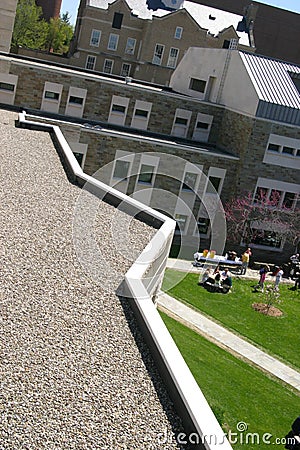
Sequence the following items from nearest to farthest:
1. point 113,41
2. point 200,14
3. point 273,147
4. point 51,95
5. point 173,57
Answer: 1. point 51,95
2. point 273,147
3. point 173,57
4. point 113,41
5. point 200,14

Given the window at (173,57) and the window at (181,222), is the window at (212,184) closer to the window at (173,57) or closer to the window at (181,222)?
the window at (181,222)

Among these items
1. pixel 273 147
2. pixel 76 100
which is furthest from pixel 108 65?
pixel 273 147

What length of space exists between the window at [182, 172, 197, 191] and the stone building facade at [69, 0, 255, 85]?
2673cm

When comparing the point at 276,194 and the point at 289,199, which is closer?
the point at 276,194

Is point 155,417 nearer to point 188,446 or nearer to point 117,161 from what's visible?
point 188,446

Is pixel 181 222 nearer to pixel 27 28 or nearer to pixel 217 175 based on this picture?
pixel 217 175

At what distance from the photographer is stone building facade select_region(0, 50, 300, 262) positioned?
31.2 meters

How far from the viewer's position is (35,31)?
67.2m

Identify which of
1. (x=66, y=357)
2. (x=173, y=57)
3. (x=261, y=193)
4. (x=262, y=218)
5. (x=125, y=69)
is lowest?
(x=262, y=218)

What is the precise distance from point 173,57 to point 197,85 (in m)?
18.9

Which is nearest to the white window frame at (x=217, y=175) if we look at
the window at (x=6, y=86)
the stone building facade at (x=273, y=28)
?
the window at (x=6, y=86)

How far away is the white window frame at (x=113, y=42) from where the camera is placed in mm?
56875

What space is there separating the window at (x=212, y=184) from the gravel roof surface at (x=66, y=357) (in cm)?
1978

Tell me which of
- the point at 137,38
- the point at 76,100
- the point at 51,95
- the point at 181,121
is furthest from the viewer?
the point at 137,38
